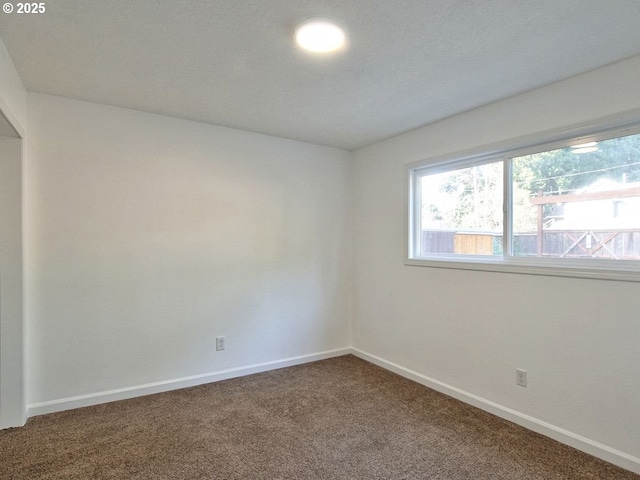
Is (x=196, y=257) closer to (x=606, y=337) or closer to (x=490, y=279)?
(x=490, y=279)

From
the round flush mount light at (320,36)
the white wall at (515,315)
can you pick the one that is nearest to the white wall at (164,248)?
the white wall at (515,315)

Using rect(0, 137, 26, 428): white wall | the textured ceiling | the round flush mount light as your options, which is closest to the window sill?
the textured ceiling

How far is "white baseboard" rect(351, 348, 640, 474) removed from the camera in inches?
80.7

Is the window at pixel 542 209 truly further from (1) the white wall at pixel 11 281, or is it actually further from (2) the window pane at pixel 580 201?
(1) the white wall at pixel 11 281

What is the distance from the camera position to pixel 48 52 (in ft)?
6.75

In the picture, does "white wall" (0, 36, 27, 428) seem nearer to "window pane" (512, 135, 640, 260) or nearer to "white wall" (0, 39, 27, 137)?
"white wall" (0, 39, 27, 137)

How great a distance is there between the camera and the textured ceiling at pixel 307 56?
1669mm

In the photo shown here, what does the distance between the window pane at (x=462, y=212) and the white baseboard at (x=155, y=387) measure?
69.8 inches

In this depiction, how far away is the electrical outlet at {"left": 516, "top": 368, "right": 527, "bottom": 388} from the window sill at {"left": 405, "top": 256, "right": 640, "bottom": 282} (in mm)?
699

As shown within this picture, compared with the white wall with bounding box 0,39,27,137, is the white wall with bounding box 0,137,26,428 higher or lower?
lower

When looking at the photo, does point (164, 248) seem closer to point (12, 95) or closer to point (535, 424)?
point (12, 95)

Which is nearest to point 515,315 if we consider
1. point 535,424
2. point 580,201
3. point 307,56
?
point 535,424

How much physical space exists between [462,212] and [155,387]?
3.04 metres

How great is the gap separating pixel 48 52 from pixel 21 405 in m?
2.30
